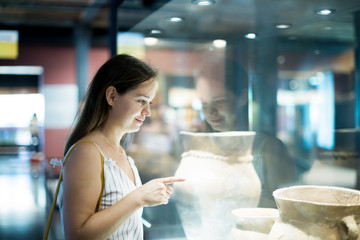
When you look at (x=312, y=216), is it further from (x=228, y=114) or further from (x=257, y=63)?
(x=257, y=63)

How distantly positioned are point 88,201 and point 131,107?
12.5 inches

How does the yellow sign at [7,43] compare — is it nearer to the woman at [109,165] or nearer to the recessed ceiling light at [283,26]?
the recessed ceiling light at [283,26]

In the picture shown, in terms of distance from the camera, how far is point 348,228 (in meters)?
1.02

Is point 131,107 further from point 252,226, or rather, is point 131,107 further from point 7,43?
point 7,43

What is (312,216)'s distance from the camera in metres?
1.06

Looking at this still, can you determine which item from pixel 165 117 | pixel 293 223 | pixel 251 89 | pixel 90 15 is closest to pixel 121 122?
pixel 293 223

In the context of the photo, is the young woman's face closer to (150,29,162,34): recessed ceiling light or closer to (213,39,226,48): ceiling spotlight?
(213,39,226,48): ceiling spotlight

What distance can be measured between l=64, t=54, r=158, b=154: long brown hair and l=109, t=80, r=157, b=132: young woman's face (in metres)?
0.02

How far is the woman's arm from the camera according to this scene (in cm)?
112

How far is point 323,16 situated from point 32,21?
17.3 feet

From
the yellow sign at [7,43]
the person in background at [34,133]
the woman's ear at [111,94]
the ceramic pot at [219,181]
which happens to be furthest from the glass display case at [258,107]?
the person in background at [34,133]

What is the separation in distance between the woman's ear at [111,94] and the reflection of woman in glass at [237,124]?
22.8 inches

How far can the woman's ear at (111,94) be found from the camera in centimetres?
128

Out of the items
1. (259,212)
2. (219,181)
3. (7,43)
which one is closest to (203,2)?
(219,181)
